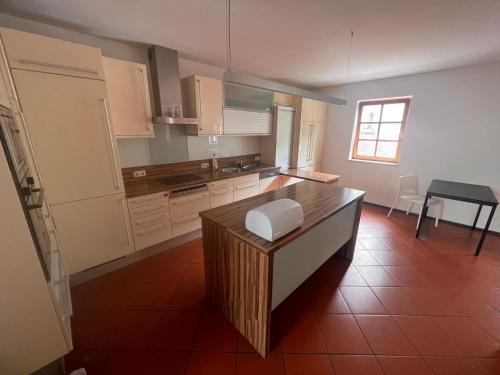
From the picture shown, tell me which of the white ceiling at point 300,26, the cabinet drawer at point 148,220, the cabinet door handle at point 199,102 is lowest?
the cabinet drawer at point 148,220

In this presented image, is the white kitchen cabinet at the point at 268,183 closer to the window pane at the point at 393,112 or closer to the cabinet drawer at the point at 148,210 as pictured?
the cabinet drawer at the point at 148,210

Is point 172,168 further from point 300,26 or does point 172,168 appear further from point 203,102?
point 300,26

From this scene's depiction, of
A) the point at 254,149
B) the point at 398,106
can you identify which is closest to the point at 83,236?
the point at 254,149

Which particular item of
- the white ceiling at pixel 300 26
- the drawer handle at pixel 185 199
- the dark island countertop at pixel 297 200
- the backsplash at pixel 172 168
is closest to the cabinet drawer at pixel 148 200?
the drawer handle at pixel 185 199

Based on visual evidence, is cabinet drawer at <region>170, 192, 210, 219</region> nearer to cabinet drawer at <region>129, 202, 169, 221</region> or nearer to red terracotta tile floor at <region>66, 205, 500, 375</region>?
cabinet drawer at <region>129, 202, 169, 221</region>

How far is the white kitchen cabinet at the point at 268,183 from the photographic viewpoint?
355 cm

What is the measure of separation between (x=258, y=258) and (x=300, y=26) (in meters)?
2.06

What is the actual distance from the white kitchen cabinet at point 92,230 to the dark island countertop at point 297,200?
112cm

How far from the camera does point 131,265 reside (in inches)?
93.4

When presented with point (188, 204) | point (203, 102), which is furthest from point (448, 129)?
point (188, 204)

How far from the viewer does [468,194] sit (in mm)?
2691

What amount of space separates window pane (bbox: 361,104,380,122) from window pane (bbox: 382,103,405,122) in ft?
0.35

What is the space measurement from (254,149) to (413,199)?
2941 millimetres

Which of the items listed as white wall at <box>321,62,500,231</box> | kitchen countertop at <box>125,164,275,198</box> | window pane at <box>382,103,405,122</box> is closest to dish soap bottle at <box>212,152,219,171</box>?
kitchen countertop at <box>125,164,275,198</box>
